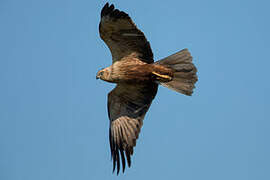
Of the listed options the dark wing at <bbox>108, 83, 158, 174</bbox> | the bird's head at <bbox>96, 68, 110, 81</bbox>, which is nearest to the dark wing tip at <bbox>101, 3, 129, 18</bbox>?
the bird's head at <bbox>96, 68, 110, 81</bbox>

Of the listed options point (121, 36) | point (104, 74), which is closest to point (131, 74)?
point (104, 74)

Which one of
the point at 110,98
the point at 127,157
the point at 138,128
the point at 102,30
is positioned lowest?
the point at 127,157

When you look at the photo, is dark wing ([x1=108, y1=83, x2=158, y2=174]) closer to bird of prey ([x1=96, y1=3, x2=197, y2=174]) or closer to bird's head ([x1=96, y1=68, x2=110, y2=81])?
bird of prey ([x1=96, y1=3, x2=197, y2=174])

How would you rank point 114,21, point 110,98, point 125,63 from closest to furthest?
point 114,21, point 125,63, point 110,98

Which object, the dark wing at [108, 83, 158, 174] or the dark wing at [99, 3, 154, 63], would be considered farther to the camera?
the dark wing at [108, 83, 158, 174]

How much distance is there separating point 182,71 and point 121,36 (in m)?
1.45

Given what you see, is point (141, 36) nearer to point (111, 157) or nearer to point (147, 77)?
point (147, 77)

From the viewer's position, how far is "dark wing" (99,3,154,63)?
24.7 ft

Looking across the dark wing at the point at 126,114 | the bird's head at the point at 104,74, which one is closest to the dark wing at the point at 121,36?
the bird's head at the point at 104,74

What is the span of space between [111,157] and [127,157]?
0.39 meters

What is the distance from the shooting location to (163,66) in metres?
8.09

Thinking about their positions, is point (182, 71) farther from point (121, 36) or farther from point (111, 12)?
point (111, 12)

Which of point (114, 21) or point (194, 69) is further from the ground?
A: point (114, 21)

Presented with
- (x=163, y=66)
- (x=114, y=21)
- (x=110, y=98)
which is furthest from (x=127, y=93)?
(x=114, y=21)
